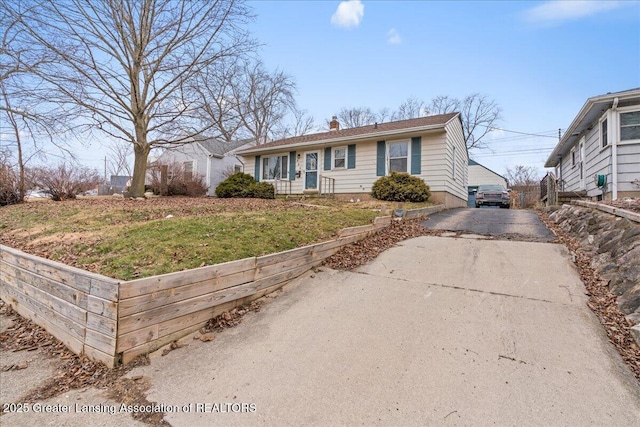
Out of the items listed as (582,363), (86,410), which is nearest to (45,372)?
(86,410)

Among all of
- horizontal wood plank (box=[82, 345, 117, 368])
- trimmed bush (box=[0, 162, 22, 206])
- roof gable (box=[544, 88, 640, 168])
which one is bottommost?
horizontal wood plank (box=[82, 345, 117, 368])

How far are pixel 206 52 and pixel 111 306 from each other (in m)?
12.3

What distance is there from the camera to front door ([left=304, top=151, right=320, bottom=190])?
46.8ft

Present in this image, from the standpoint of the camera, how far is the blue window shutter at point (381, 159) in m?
12.4

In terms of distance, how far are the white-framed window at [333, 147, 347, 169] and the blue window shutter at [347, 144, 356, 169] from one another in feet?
0.55

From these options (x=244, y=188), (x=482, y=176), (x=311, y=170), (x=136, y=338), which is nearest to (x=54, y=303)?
(x=136, y=338)

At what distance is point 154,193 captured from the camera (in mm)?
15539

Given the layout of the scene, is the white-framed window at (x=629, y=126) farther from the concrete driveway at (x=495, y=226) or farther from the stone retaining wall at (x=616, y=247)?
the concrete driveway at (x=495, y=226)

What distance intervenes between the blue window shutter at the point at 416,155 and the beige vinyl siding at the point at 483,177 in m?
24.4

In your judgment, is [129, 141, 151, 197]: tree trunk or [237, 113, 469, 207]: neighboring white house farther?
[129, 141, 151, 197]: tree trunk

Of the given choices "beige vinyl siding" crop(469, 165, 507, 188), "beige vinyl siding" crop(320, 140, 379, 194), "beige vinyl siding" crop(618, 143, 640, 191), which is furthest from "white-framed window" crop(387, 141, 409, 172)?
"beige vinyl siding" crop(469, 165, 507, 188)

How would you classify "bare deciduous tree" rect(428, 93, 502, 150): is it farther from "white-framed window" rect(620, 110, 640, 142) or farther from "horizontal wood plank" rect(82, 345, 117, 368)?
"horizontal wood plank" rect(82, 345, 117, 368)

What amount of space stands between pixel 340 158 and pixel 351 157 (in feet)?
1.94

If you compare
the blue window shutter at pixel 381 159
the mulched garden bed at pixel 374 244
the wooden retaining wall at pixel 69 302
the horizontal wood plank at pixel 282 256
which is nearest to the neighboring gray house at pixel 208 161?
the blue window shutter at pixel 381 159
